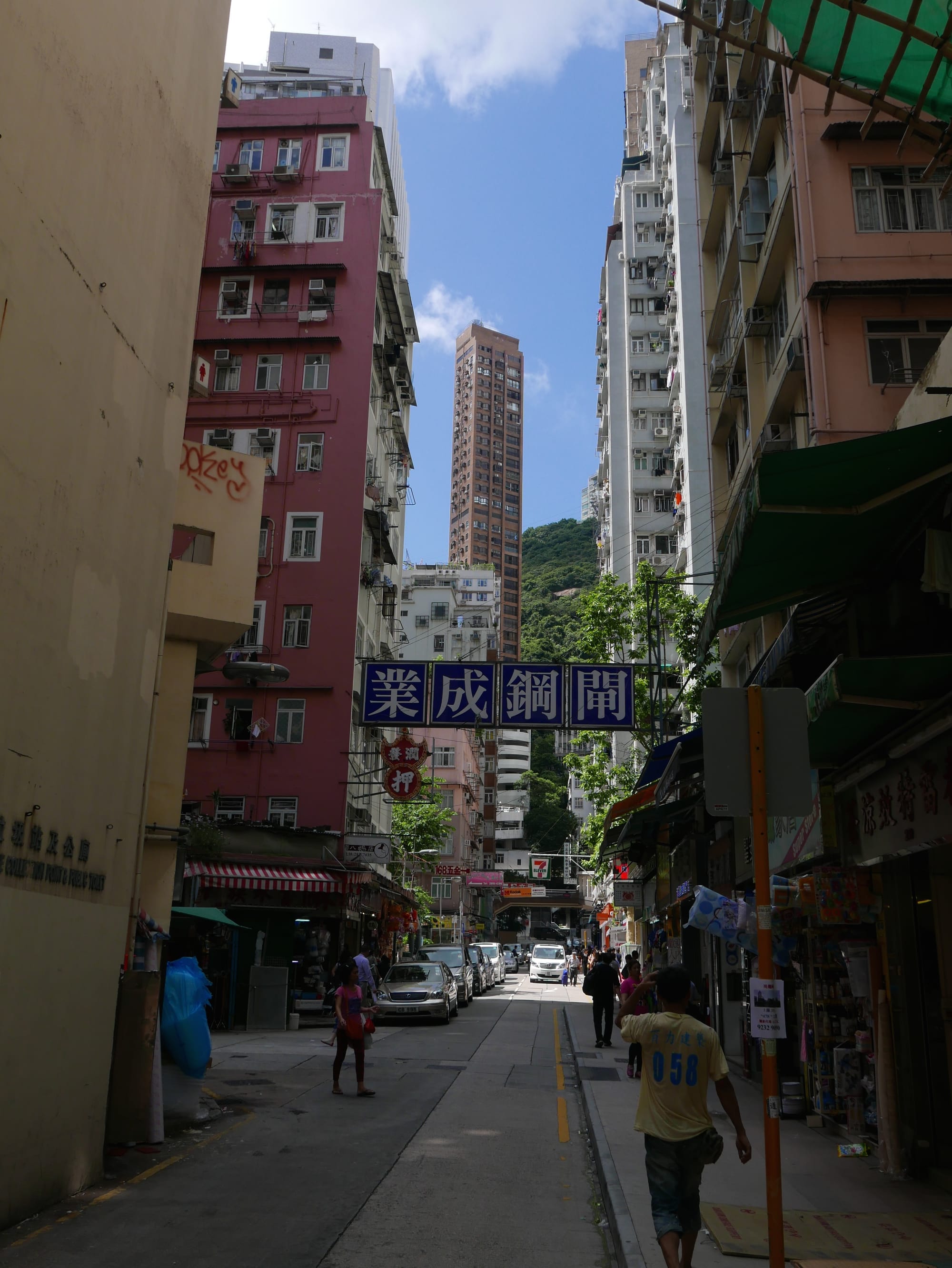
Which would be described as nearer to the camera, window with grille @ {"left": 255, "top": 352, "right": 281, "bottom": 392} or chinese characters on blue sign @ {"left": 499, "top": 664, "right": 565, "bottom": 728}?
chinese characters on blue sign @ {"left": 499, "top": 664, "right": 565, "bottom": 728}

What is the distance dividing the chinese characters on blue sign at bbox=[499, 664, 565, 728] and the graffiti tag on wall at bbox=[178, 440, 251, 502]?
9.97m

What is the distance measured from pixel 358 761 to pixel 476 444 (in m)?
143

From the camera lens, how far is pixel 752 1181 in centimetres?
829

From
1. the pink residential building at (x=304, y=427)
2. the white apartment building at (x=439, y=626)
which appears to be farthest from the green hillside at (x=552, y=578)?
the pink residential building at (x=304, y=427)

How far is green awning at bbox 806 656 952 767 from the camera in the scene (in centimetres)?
659

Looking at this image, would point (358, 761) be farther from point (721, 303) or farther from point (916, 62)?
point (916, 62)

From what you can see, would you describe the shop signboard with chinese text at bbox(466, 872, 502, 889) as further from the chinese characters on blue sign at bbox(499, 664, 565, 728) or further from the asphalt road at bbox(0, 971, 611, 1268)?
the asphalt road at bbox(0, 971, 611, 1268)

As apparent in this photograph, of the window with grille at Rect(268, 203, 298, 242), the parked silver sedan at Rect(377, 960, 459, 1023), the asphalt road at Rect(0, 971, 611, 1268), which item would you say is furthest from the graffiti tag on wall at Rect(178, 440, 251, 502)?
the window with grille at Rect(268, 203, 298, 242)

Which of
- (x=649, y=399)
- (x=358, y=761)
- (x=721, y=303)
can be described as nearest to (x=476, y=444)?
(x=649, y=399)

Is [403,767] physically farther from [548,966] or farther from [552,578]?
[552,578]

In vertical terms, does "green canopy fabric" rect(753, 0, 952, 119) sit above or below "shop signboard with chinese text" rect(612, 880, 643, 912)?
above

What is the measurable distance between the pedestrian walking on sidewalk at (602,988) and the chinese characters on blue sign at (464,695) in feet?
19.6

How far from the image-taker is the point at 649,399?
210 feet

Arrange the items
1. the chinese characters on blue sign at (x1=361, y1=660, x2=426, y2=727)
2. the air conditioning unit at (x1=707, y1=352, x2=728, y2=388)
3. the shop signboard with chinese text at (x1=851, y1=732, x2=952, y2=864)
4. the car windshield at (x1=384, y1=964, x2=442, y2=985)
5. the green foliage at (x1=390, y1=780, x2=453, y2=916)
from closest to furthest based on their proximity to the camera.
→ 1. the shop signboard with chinese text at (x1=851, y1=732, x2=952, y2=864)
2. the air conditioning unit at (x1=707, y1=352, x2=728, y2=388)
3. the chinese characters on blue sign at (x1=361, y1=660, x2=426, y2=727)
4. the car windshield at (x1=384, y1=964, x2=442, y2=985)
5. the green foliage at (x1=390, y1=780, x2=453, y2=916)
